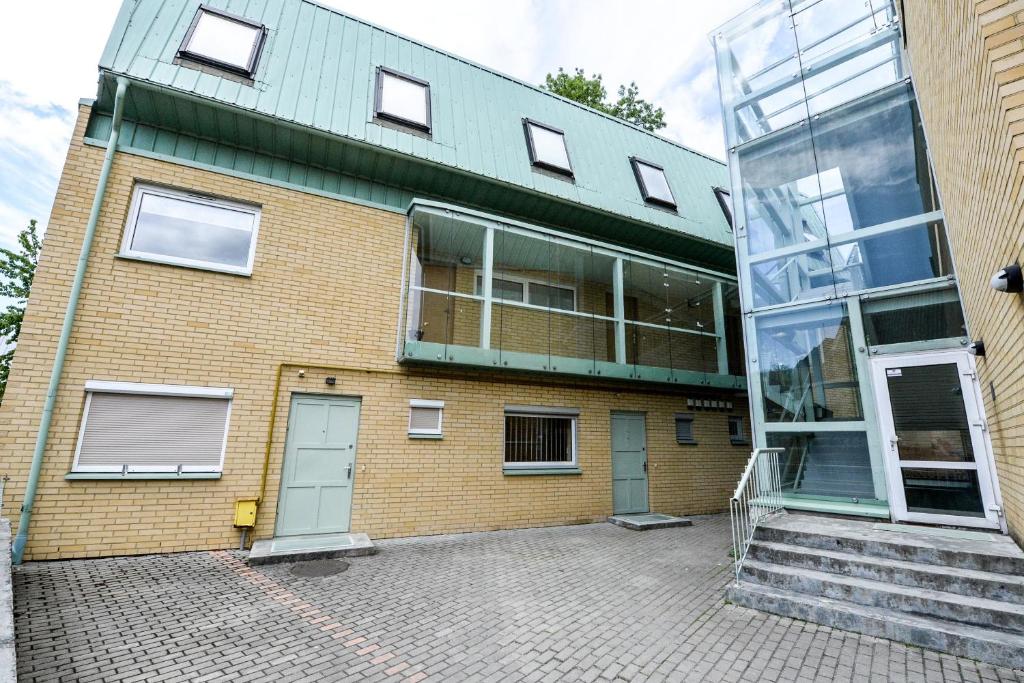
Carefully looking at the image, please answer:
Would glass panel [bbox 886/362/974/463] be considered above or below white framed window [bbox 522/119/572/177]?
below

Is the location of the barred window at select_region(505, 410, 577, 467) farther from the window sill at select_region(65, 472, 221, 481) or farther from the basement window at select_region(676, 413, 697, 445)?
the window sill at select_region(65, 472, 221, 481)

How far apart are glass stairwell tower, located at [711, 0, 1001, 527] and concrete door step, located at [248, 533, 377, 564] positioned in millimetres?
5850

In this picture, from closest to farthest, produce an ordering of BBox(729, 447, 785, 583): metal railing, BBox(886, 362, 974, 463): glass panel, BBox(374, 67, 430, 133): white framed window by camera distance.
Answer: BBox(886, 362, 974, 463): glass panel
BBox(729, 447, 785, 583): metal railing
BBox(374, 67, 430, 133): white framed window

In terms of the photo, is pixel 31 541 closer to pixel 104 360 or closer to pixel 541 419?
pixel 104 360

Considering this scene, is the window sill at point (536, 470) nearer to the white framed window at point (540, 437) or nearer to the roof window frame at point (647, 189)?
the white framed window at point (540, 437)

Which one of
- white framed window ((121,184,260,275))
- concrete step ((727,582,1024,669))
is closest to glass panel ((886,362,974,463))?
concrete step ((727,582,1024,669))

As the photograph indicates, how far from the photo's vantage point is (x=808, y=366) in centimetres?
650

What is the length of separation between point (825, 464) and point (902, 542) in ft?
5.61

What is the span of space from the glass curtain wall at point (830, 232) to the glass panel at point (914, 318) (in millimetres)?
14

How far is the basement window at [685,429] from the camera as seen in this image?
10000 mm

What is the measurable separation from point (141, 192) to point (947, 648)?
10.1 metres

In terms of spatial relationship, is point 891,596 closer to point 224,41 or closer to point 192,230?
point 192,230

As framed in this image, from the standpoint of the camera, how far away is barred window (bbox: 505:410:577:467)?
8281 mm

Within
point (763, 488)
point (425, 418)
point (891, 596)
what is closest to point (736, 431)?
point (763, 488)
